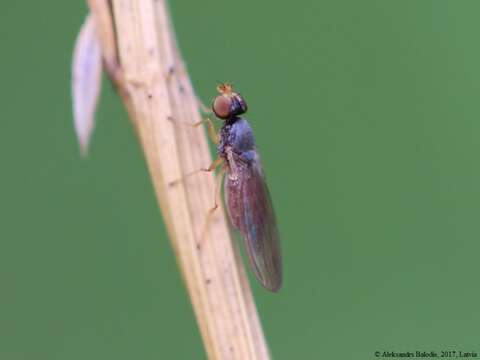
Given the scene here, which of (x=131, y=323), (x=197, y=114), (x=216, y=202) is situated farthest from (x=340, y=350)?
(x=197, y=114)

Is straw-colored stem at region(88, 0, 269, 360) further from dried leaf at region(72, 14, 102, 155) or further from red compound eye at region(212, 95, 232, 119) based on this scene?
red compound eye at region(212, 95, 232, 119)

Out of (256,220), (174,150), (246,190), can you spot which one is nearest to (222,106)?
(246,190)

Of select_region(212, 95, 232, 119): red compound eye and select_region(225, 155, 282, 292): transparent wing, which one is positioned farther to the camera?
select_region(212, 95, 232, 119): red compound eye

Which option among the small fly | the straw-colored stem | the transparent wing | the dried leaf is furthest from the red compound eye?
the dried leaf

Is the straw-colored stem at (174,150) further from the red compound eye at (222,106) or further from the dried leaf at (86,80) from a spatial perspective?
the red compound eye at (222,106)

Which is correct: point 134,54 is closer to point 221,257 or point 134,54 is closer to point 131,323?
point 221,257

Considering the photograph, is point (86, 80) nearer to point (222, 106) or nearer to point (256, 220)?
point (256, 220)

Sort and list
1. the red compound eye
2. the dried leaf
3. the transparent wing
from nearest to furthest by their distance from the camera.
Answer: the dried leaf → the transparent wing → the red compound eye
